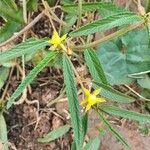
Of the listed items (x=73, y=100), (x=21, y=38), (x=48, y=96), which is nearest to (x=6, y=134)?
(x=48, y=96)

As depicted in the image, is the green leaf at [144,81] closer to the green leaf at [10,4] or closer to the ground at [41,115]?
the ground at [41,115]

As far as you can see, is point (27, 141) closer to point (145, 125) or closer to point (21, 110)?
point (21, 110)

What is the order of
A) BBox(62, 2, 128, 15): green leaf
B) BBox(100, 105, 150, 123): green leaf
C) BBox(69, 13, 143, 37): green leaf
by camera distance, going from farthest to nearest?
BBox(62, 2, 128, 15): green leaf
BBox(100, 105, 150, 123): green leaf
BBox(69, 13, 143, 37): green leaf

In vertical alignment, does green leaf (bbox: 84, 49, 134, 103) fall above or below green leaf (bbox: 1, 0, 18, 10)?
below

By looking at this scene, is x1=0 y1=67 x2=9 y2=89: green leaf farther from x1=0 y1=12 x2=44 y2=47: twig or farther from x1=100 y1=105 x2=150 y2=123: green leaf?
x1=100 y1=105 x2=150 y2=123: green leaf

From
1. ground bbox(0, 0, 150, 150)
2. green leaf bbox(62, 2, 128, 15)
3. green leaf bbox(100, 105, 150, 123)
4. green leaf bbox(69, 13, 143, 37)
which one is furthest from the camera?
ground bbox(0, 0, 150, 150)

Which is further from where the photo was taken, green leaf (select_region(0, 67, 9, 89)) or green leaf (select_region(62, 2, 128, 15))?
green leaf (select_region(0, 67, 9, 89))

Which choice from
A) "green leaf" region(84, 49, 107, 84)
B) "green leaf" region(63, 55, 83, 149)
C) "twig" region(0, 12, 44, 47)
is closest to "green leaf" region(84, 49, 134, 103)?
"green leaf" region(84, 49, 107, 84)
